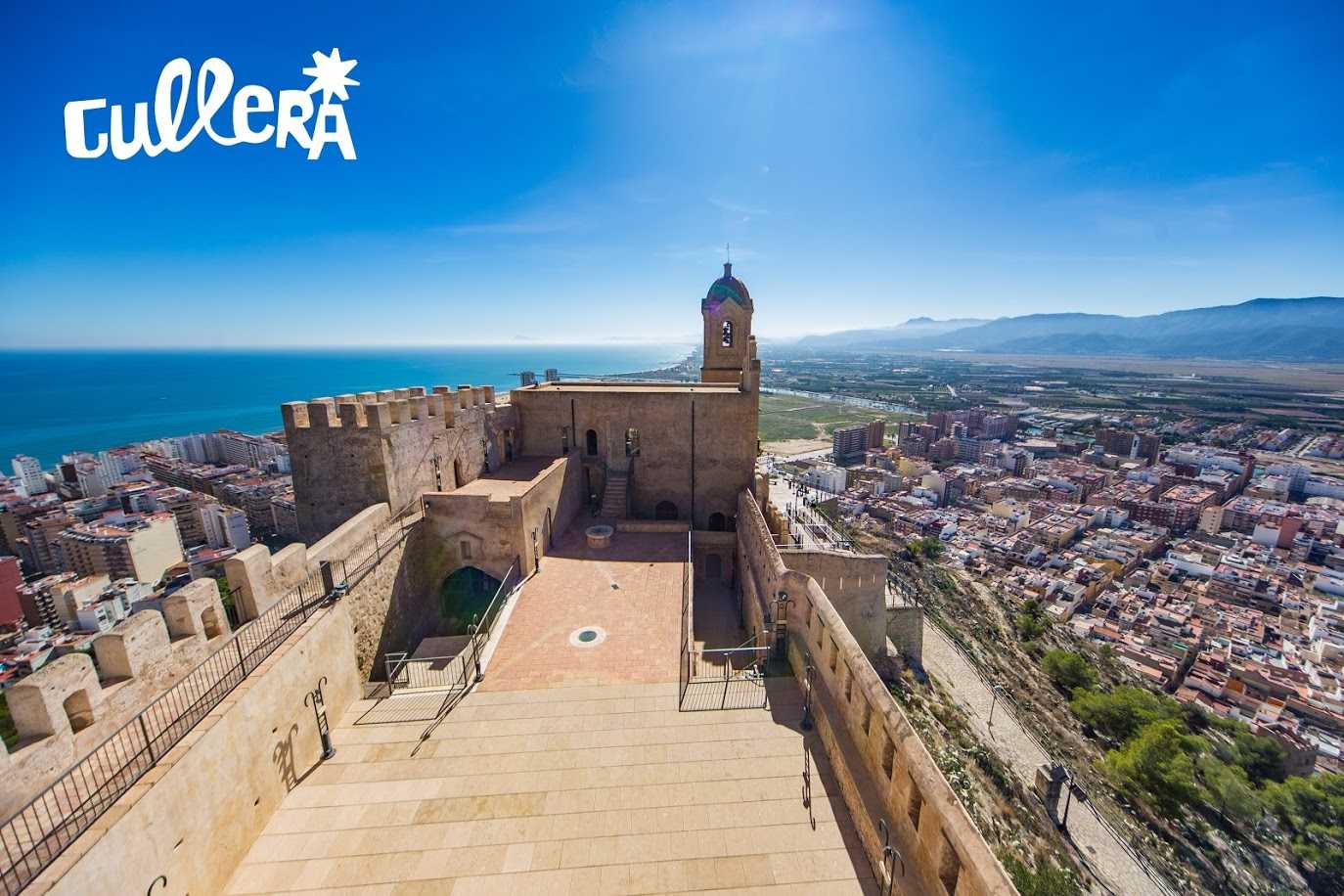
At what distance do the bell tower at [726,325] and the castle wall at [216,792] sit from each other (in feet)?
63.8

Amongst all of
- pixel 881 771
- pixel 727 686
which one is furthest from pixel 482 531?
pixel 881 771

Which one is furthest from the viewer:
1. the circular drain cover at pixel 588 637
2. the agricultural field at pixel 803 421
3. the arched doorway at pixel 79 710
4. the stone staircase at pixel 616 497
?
the agricultural field at pixel 803 421

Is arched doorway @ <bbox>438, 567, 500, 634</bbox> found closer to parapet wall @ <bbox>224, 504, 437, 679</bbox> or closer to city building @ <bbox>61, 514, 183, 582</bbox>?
parapet wall @ <bbox>224, 504, 437, 679</bbox>

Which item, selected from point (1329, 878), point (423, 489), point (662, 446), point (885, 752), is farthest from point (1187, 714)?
point (423, 489)

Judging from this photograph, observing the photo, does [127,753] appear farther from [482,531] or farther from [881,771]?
[881,771]

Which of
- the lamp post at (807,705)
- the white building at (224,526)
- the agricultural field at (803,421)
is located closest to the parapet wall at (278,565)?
the lamp post at (807,705)

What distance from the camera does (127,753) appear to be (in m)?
5.41

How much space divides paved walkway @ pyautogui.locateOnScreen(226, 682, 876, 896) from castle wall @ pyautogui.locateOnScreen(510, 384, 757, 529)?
34.1 feet

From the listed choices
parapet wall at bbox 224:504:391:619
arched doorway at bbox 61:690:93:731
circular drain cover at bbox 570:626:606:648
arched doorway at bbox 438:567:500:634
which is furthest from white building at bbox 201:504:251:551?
arched doorway at bbox 61:690:93:731

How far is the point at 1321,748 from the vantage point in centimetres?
2592

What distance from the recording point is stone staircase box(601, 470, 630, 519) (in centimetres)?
1762

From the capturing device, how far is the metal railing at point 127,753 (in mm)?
4246

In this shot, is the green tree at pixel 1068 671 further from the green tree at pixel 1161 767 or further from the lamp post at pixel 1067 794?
the lamp post at pixel 1067 794

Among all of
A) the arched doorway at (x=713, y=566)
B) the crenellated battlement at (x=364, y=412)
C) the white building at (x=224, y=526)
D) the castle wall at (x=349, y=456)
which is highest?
the crenellated battlement at (x=364, y=412)
